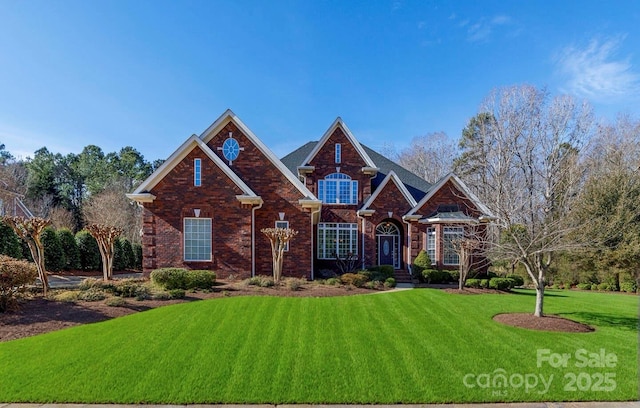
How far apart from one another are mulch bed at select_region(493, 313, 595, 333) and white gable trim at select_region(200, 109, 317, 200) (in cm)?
988

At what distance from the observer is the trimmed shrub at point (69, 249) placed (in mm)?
20156

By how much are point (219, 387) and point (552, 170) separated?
2442 centimetres

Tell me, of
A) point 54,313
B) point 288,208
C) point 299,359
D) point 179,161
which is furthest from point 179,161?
point 299,359

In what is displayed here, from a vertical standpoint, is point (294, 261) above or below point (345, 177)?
below

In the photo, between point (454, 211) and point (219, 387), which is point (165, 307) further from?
point (454, 211)

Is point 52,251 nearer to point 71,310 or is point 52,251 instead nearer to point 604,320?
point 71,310

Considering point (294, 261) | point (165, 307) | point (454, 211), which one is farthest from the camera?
point (454, 211)

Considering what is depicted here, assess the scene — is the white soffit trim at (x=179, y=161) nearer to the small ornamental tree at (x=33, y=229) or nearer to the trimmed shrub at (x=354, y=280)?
the small ornamental tree at (x=33, y=229)

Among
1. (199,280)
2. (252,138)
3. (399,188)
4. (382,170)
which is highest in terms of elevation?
(252,138)

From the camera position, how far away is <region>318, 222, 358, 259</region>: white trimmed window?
2009 centimetres

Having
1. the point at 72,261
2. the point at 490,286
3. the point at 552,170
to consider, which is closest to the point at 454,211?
the point at 490,286

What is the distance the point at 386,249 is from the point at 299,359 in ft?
51.6

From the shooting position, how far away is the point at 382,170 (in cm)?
2270

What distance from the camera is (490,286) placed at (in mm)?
15023
